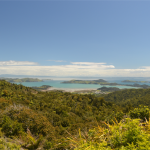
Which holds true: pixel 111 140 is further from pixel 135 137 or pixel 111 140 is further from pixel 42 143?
pixel 42 143

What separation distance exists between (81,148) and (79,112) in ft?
100

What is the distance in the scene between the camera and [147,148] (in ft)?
7.61

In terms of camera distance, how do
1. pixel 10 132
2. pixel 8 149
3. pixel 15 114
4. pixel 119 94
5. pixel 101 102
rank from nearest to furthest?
1. pixel 8 149
2. pixel 10 132
3. pixel 15 114
4. pixel 101 102
5. pixel 119 94

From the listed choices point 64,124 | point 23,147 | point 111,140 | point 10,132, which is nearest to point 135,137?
point 111,140

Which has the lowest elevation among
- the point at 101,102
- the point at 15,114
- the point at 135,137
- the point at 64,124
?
the point at 101,102

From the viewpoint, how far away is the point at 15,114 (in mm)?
11172

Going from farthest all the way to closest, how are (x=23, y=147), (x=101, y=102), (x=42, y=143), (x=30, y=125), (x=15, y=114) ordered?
(x=101, y=102) < (x=15, y=114) < (x=30, y=125) < (x=42, y=143) < (x=23, y=147)

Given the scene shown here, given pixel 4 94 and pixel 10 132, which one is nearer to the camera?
pixel 10 132

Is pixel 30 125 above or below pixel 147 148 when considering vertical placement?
below

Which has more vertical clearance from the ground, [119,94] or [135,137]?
[135,137]

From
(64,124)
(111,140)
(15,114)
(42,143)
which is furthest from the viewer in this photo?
(64,124)

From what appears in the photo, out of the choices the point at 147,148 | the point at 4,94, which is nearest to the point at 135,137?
the point at 147,148

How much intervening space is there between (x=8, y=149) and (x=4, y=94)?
103 ft

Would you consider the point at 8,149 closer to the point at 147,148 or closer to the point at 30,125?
the point at 30,125
